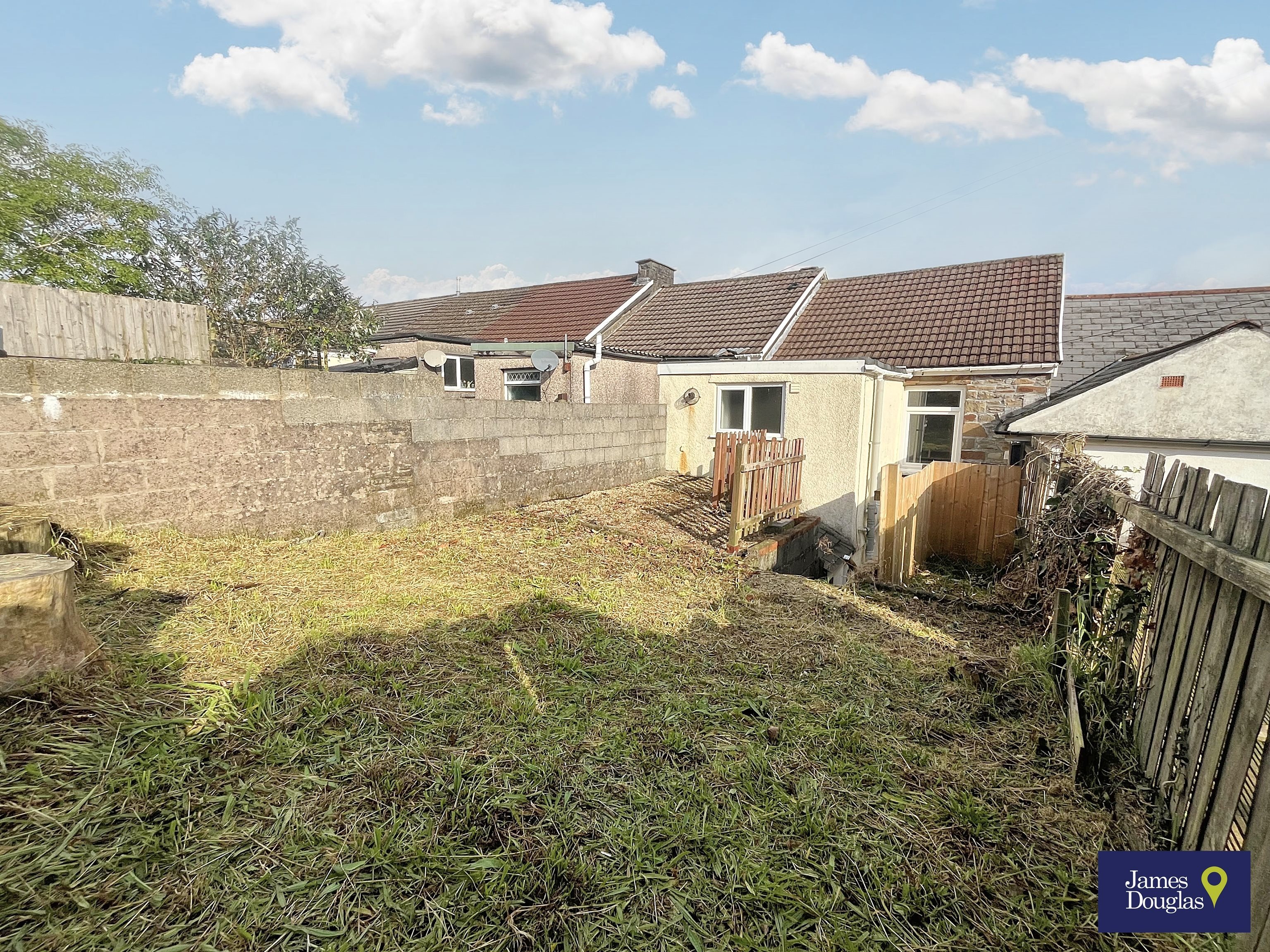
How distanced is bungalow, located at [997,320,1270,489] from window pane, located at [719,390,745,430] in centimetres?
446

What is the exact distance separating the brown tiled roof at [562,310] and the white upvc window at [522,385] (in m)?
2.53

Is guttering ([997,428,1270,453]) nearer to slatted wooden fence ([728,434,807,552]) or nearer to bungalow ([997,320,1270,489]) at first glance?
bungalow ([997,320,1270,489])

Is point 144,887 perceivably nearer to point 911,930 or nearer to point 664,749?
point 664,749

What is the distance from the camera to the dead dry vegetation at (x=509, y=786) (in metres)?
1.84

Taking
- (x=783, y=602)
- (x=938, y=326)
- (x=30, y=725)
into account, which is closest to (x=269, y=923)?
(x=30, y=725)

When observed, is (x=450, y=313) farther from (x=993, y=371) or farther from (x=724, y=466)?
(x=993, y=371)

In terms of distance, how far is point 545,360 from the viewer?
1129 cm

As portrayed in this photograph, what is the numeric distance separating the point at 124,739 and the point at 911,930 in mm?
3123

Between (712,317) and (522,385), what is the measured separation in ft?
18.0

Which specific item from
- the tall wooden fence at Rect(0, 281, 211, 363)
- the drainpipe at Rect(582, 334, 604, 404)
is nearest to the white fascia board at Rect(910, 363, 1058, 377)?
the drainpipe at Rect(582, 334, 604, 404)

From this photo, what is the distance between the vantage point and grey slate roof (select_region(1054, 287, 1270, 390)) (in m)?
11.3

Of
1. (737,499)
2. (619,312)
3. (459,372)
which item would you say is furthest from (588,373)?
(459,372)

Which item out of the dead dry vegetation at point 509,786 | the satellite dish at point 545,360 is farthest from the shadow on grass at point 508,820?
the satellite dish at point 545,360

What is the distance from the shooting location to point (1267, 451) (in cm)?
784
